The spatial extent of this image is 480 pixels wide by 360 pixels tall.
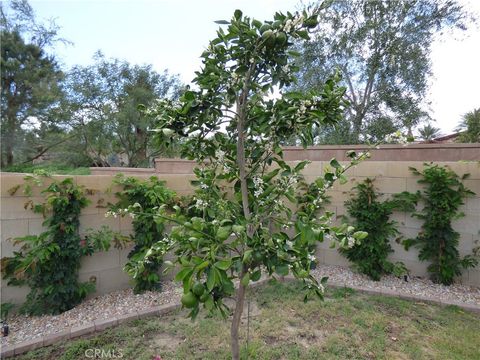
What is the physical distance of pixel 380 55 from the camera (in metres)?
7.07

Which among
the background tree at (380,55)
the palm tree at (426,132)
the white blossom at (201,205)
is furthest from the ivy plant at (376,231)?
the palm tree at (426,132)

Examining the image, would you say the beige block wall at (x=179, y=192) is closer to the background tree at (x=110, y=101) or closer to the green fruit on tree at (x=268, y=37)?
the green fruit on tree at (x=268, y=37)

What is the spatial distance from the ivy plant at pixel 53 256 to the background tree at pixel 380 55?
224 inches

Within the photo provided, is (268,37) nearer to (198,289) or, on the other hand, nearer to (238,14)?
(238,14)

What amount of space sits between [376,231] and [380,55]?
5589mm

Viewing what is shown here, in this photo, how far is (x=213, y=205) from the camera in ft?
4.42

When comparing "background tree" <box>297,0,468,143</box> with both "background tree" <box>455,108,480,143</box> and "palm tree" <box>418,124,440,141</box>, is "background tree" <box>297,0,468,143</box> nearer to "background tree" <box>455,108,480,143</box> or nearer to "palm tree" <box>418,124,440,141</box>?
"palm tree" <box>418,124,440,141</box>

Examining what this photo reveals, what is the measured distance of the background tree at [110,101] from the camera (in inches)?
407

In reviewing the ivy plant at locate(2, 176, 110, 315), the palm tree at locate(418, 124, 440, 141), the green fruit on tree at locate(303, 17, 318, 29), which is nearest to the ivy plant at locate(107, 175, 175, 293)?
the ivy plant at locate(2, 176, 110, 315)

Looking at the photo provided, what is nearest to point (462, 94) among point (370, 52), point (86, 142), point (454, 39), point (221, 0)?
point (454, 39)

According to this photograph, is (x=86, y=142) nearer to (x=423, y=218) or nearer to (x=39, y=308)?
(x=39, y=308)

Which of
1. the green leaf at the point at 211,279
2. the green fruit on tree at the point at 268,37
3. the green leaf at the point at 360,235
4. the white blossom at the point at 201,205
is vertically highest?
the green fruit on tree at the point at 268,37

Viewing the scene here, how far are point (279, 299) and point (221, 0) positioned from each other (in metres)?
2.50

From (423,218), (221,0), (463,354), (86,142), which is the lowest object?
(463,354)
